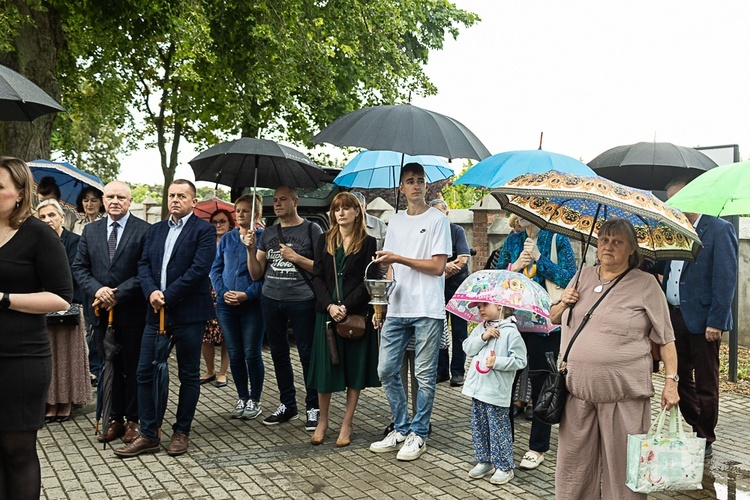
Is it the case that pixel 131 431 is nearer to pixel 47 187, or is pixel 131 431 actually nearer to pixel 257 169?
pixel 257 169

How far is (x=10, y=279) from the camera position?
3.81 metres

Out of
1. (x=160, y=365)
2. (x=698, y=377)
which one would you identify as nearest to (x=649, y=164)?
(x=698, y=377)

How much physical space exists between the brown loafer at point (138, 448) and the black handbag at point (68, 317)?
1611 mm

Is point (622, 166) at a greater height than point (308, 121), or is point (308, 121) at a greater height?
point (308, 121)

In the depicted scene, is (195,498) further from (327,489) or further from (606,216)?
(606,216)

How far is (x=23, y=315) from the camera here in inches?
151

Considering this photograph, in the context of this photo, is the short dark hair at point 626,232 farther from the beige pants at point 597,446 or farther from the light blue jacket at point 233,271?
the light blue jacket at point 233,271

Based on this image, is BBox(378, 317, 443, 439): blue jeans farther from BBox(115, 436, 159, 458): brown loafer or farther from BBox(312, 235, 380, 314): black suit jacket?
BBox(115, 436, 159, 458): brown loafer

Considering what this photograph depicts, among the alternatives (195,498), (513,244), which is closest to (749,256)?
(513,244)

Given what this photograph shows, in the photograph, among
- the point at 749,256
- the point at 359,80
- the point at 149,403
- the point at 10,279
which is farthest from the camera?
the point at 359,80

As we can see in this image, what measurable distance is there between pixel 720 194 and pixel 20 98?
4.36m

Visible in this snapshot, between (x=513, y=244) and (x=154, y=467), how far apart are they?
354cm

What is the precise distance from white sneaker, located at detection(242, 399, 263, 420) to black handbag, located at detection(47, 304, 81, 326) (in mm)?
1738

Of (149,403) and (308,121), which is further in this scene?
(308,121)
